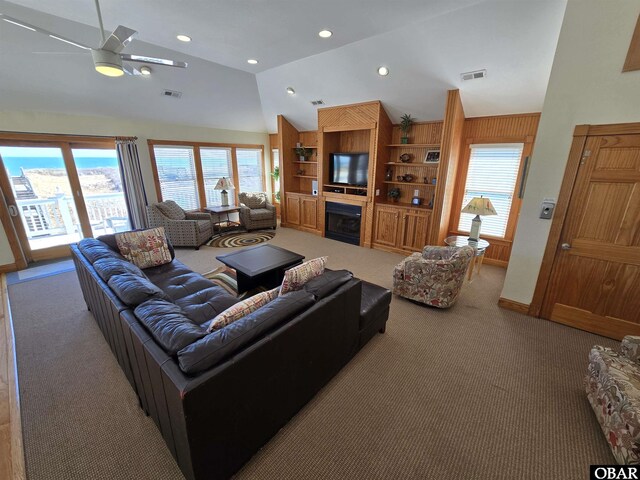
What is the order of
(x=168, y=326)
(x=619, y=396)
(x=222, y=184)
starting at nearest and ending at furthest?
(x=168, y=326), (x=619, y=396), (x=222, y=184)

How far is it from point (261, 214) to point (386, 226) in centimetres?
307

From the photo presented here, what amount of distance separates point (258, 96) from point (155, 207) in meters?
3.22

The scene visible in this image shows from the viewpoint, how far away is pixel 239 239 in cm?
588

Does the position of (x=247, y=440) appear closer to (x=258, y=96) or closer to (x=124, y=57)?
(x=124, y=57)

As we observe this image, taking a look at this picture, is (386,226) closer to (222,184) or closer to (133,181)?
(222,184)

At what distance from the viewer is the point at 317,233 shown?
6.39m

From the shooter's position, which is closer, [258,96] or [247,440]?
[247,440]

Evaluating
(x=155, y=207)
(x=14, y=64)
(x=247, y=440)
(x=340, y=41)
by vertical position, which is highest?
(x=340, y=41)

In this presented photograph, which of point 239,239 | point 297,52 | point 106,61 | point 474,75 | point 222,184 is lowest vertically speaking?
point 239,239

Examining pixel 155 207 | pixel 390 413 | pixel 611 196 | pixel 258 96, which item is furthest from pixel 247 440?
pixel 258 96

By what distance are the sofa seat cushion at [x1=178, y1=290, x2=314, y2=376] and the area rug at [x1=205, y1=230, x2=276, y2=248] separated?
4.05m

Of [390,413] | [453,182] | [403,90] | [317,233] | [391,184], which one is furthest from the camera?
[317,233]

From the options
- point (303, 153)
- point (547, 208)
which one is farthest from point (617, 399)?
point (303, 153)

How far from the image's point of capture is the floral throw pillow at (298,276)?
76.8 inches
